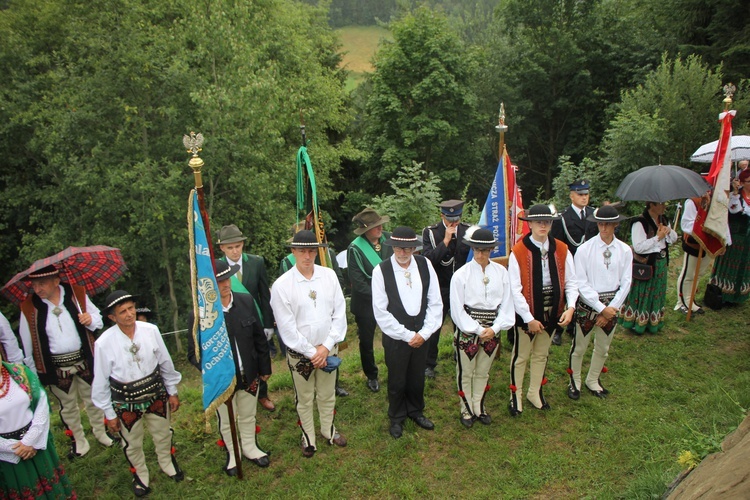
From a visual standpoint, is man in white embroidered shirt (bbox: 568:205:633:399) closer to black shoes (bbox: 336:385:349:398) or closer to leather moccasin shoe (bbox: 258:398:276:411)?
black shoes (bbox: 336:385:349:398)

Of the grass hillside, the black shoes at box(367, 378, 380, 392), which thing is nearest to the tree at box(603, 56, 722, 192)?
the black shoes at box(367, 378, 380, 392)

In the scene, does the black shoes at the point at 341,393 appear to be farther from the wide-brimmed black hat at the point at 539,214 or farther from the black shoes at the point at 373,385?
the wide-brimmed black hat at the point at 539,214

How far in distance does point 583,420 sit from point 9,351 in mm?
5917

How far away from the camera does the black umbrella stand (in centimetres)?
588

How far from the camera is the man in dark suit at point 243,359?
14.7ft

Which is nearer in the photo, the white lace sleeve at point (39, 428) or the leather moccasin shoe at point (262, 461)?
the white lace sleeve at point (39, 428)

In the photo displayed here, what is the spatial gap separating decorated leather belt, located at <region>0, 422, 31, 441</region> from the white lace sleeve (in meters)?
0.03

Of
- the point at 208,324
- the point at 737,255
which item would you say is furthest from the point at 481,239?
the point at 737,255

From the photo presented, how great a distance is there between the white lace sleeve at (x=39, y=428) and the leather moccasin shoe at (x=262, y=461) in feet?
6.04

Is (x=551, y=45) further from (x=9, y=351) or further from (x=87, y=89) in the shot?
(x=9, y=351)

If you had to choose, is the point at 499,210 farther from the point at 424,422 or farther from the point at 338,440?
the point at 338,440

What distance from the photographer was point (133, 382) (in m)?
4.29

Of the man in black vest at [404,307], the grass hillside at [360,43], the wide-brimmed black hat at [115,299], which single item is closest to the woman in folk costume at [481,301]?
A: the man in black vest at [404,307]

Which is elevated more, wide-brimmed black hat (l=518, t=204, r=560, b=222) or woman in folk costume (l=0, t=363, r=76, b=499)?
wide-brimmed black hat (l=518, t=204, r=560, b=222)
